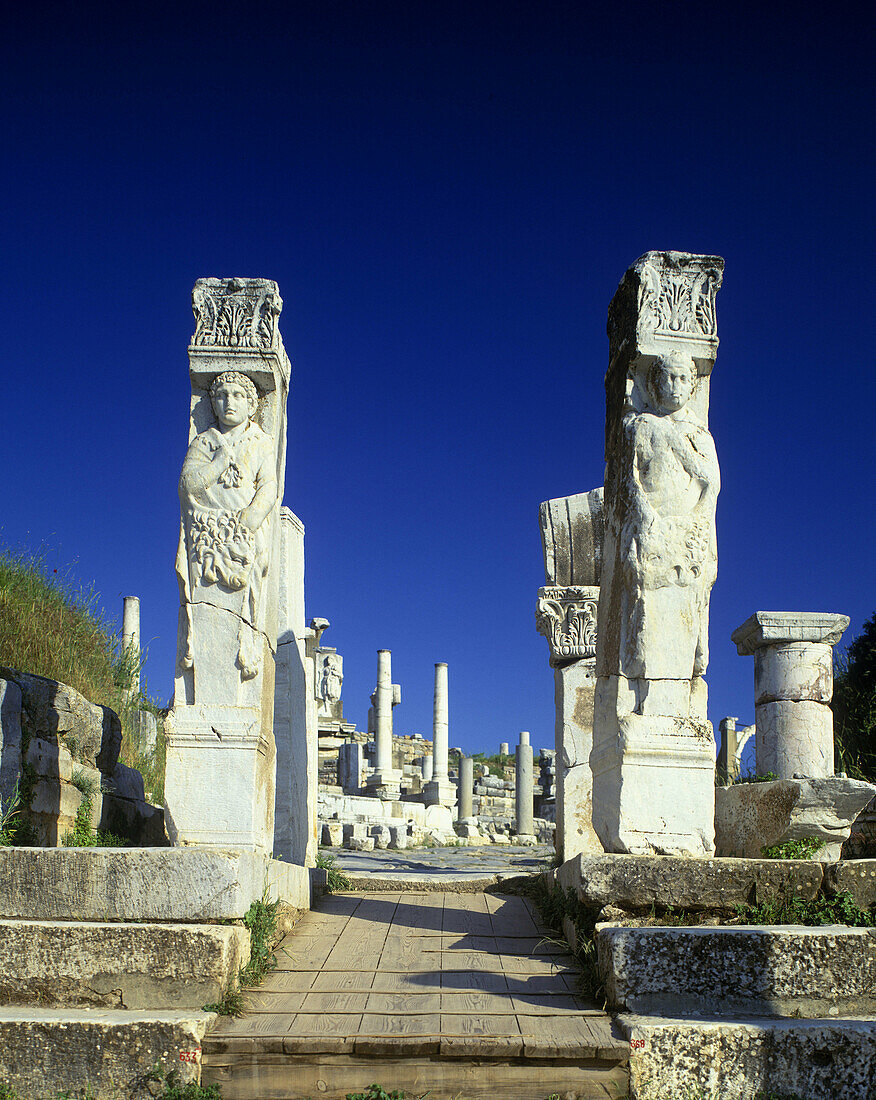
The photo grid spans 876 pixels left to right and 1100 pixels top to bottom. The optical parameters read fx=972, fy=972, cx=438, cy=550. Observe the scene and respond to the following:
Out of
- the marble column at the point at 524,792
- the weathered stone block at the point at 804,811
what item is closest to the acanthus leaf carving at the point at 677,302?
the weathered stone block at the point at 804,811

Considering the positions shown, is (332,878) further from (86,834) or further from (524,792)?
(524,792)

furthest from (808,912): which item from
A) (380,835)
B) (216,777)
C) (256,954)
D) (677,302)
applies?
(380,835)

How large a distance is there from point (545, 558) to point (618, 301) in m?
3.97

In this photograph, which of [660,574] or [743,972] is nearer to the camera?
[743,972]

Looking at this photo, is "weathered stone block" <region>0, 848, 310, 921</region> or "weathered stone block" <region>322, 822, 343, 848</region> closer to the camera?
"weathered stone block" <region>0, 848, 310, 921</region>

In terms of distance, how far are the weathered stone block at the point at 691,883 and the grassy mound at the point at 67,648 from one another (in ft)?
21.0

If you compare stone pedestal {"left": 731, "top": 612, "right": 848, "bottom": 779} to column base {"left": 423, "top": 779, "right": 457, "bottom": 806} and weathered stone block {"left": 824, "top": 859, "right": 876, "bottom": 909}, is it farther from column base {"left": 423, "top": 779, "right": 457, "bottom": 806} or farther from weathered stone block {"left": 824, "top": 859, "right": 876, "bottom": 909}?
column base {"left": 423, "top": 779, "right": 457, "bottom": 806}

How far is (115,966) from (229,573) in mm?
2186

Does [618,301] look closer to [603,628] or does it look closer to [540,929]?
[603,628]

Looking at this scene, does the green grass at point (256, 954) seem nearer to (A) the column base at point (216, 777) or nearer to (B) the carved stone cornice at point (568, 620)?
(A) the column base at point (216, 777)

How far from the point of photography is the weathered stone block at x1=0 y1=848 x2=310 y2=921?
4.47 metres

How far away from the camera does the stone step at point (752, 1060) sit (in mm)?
3602

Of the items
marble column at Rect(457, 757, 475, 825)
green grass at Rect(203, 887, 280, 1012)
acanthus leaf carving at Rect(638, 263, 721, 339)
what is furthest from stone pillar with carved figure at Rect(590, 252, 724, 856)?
marble column at Rect(457, 757, 475, 825)

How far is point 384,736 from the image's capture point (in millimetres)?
30281
